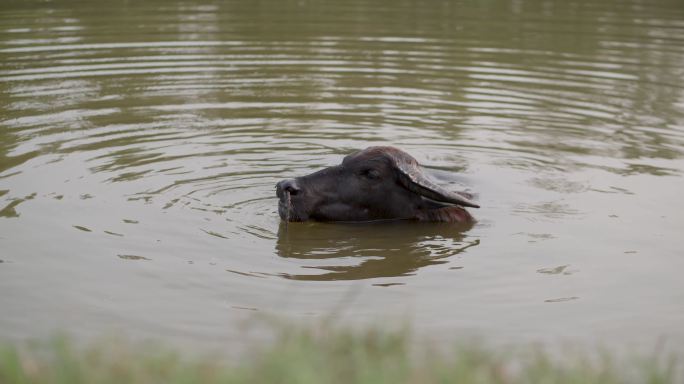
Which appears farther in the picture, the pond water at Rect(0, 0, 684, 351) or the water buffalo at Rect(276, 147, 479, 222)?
the water buffalo at Rect(276, 147, 479, 222)

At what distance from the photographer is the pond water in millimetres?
6410

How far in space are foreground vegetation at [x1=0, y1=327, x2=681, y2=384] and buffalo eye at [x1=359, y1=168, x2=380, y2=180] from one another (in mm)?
4108

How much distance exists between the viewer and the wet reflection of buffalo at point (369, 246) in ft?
24.0

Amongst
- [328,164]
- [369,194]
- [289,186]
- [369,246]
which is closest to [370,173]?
[369,194]

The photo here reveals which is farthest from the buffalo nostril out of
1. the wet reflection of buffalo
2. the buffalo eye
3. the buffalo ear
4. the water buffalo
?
the buffalo ear

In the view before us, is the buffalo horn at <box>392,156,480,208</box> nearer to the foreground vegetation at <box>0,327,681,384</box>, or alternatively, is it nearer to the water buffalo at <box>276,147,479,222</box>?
the water buffalo at <box>276,147,479,222</box>

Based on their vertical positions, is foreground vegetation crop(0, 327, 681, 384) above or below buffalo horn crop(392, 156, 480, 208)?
above

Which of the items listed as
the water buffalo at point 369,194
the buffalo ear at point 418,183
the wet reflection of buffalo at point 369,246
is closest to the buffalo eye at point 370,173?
the water buffalo at point 369,194

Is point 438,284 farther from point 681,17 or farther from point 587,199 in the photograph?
point 681,17

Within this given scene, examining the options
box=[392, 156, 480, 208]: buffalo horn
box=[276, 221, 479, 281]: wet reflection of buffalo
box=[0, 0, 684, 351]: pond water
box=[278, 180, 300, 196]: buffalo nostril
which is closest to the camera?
box=[0, 0, 684, 351]: pond water

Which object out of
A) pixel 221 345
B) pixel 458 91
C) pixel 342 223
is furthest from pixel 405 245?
pixel 458 91

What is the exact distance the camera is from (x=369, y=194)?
28.2ft

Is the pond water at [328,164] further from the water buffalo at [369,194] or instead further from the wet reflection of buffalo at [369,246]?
the water buffalo at [369,194]

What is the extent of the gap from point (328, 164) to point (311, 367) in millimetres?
6501
